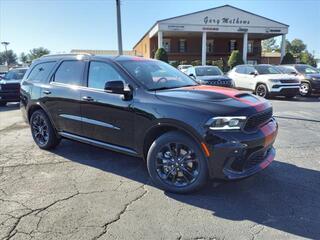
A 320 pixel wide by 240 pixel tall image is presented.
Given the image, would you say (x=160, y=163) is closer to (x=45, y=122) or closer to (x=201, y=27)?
(x=45, y=122)

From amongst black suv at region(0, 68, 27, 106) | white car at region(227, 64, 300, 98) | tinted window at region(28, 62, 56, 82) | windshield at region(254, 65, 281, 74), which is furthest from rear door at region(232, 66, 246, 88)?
tinted window at region(28, 62, 56, 82)

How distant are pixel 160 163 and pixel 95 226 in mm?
1269

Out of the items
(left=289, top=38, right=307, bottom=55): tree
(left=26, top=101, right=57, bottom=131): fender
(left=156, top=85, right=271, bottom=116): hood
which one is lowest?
(left=26, top=101, right=57, bottom=131): fender

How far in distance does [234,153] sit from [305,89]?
13.3 m

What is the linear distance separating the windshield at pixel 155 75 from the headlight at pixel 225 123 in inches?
47.7

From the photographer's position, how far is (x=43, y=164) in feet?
18.2

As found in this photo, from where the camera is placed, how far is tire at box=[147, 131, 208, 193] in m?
4.01

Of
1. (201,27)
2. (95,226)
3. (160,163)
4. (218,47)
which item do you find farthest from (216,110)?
(218,47)

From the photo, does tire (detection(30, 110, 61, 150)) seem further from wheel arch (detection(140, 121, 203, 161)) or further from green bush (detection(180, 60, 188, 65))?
green bush (detection(180, 60, 188, 65))

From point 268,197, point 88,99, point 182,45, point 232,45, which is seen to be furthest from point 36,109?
point 232,45

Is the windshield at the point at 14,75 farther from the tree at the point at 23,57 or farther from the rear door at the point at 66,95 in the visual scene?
the tree at the point at 23,57

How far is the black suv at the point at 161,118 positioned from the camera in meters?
3.83

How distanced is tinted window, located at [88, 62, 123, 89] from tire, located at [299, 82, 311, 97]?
42.3 ft

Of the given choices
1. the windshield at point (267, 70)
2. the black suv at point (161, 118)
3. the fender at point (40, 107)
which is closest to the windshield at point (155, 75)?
the black suv at point (161, 118)
